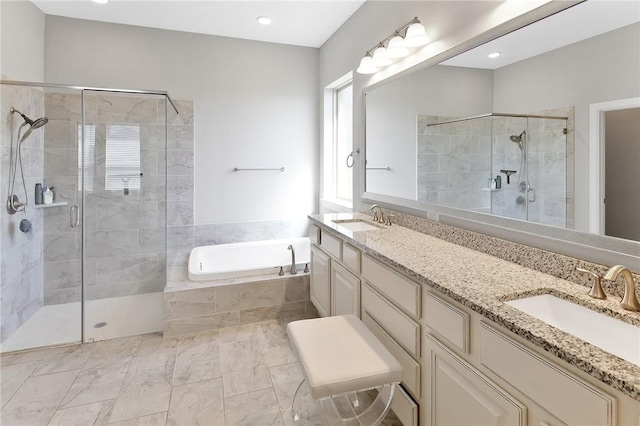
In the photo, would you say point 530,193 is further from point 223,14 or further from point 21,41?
point 21,41

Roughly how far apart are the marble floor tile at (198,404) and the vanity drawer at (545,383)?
57.8 inches

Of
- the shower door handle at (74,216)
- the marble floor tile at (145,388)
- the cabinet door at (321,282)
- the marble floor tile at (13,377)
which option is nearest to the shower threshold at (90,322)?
the marble floor tile at (13,377)

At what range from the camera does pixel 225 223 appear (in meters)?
3.80

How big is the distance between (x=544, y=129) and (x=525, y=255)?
1.78 feet

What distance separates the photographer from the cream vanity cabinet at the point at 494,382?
777 millimetres

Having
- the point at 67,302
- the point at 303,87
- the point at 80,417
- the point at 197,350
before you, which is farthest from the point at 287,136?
the point at 80,417

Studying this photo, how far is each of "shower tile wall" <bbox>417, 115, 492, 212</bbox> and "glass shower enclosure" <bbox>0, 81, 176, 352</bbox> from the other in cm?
235

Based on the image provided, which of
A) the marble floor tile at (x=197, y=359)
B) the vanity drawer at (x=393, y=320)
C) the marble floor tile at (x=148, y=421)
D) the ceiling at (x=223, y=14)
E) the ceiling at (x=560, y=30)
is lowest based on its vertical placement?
the marble floor tile at (x=148, y=421)

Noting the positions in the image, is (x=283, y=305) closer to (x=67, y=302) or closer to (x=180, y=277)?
(x=180, y=277)

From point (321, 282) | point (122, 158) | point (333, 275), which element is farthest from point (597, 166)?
point (122, 158)

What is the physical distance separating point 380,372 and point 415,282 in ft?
1.24

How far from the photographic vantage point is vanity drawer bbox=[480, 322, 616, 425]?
762 mm

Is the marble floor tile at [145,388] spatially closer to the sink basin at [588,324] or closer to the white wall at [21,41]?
the sink basin at [588,324]

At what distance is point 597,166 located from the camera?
4.17 ft
